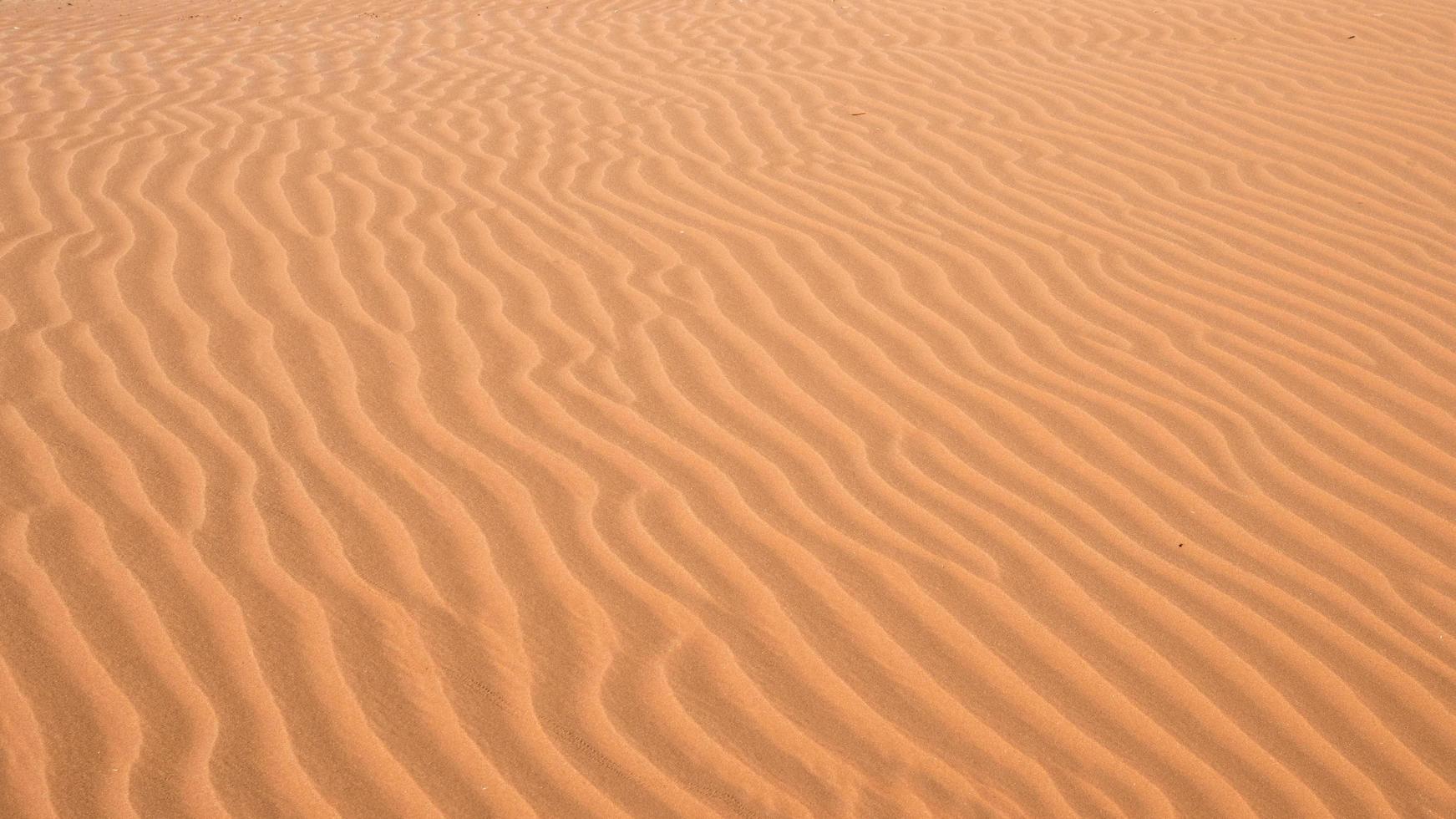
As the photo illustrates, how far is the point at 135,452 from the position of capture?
312cm

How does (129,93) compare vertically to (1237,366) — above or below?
below

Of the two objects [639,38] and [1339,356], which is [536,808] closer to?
[1339,356]

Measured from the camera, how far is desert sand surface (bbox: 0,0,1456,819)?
234cm

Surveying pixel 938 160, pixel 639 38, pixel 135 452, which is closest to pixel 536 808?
pixel 135 452

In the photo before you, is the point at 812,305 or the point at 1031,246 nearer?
the point at 812,305

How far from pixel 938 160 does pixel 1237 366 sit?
6.44 feet

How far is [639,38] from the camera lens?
754 centimetres

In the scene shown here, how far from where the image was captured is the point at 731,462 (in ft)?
10.4

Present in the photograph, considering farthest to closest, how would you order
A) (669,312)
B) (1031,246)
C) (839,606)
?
1. (1031,246)
2. (669,312)
3. (839,606)

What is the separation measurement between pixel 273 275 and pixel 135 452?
3.68 feet

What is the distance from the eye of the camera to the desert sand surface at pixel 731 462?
234cm

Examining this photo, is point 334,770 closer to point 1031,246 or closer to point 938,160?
point 1031,246

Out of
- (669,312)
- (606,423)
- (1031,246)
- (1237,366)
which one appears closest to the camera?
(606,423)

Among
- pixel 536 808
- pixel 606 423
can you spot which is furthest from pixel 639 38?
pixel 536 808
